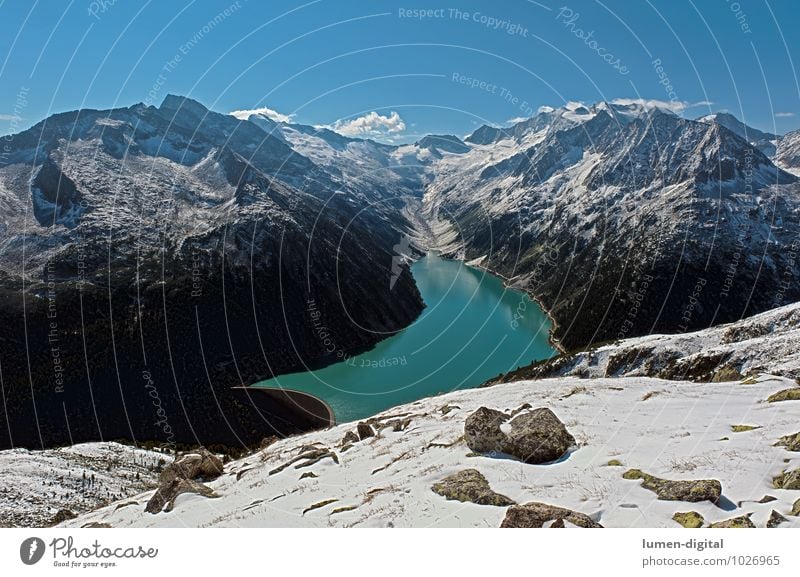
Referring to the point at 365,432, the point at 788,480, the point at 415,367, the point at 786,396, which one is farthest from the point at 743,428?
the point at 415,367

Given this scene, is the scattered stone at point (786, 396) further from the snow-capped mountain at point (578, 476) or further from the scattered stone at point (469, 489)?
the scattered stone at point (469, 489)

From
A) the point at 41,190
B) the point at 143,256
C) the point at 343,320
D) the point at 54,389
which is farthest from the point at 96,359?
the point at 41,190

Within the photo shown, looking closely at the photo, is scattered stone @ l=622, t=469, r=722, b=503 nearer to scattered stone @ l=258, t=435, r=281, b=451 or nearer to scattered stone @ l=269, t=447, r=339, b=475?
scattered stone @ l=269, t=447, r=339, b=475

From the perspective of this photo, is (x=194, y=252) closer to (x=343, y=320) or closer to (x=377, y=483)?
(x=343, y=320)

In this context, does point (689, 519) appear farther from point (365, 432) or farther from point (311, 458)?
point (365, 432)

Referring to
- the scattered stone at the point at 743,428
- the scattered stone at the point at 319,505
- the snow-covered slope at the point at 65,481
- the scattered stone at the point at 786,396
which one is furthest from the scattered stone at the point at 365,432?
the snow-covered slope at the point at 65,481
